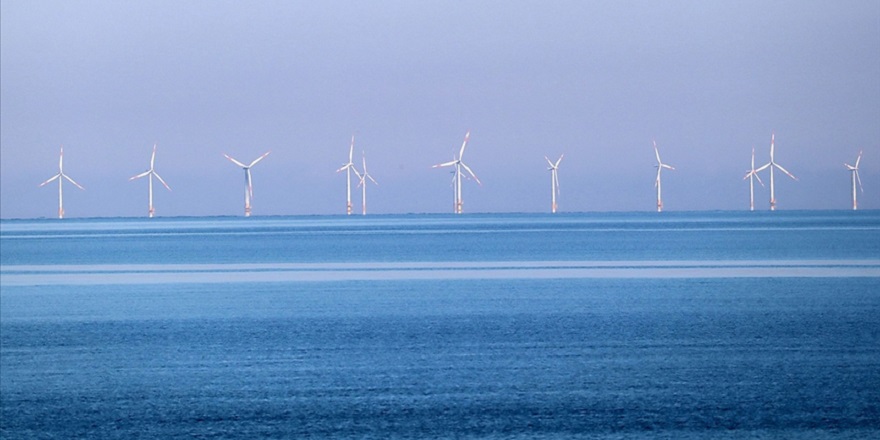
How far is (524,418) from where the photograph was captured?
7488 millimetres

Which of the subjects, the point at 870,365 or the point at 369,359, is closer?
the point at 870,365

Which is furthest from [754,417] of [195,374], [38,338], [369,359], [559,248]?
[559,248]

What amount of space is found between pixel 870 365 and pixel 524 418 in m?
3.61

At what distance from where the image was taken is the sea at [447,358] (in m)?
7.44

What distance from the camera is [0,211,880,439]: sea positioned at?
744 cm

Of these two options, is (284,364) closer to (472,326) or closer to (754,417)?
(472,326)

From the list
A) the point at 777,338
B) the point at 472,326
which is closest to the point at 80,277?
the point at 472,326

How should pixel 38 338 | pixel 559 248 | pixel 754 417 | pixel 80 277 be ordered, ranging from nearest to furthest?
1. pixel 754 417
2. pixel 38 338
3. pixel 80 277
4. pixel 559 248

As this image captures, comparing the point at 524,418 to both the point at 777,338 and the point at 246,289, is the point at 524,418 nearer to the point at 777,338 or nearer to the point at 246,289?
the point at 777,338

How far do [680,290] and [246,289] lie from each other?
7122mm

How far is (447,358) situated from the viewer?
10.1 metres

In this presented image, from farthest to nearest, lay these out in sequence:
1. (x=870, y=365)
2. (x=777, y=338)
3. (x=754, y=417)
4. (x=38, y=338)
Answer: (x=38, y=338), (x=777, y=338), (x=870, y=365), (x=754, y=417)

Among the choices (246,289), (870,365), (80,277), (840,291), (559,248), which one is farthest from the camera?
(559,248)

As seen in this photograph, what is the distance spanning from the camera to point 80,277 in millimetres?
23297
